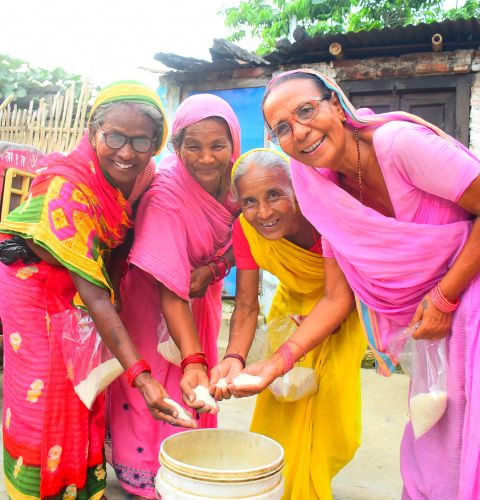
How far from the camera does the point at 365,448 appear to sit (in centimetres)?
353

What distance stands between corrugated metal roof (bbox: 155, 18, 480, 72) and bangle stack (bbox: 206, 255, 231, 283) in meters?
3.39

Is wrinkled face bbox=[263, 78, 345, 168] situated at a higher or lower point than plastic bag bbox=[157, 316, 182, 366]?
higher

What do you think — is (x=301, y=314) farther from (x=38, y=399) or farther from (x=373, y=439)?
(x=373, y=439)

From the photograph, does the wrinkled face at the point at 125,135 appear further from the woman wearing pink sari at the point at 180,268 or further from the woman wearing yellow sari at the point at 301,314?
A: the woman wearing yellow sari at the point at 301,314

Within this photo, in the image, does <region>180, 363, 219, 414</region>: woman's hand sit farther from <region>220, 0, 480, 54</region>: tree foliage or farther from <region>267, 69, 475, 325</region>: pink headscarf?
<region>220, 0, 480, 54</region>: tree foliage

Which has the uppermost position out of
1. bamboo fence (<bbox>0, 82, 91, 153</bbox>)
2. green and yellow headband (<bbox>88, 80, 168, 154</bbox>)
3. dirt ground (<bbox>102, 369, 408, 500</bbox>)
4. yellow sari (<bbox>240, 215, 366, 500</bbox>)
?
bamboo fence (<bbox>0, 82, 91, 153</bbox>)

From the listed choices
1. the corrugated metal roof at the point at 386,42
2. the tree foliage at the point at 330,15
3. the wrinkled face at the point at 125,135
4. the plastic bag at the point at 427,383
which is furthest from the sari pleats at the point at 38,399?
the tree foliage at the point at 330,15

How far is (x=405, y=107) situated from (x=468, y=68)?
2.14 feet

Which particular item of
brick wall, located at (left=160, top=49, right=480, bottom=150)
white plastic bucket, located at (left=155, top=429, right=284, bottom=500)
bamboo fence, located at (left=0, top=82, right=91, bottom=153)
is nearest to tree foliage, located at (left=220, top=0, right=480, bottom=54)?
brick wall, located at (left=160, top=49, right=480, bottom=150)

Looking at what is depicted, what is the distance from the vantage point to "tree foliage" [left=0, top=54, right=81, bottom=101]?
24.4 ft

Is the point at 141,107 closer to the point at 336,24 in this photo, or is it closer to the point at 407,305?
the point at 407,305

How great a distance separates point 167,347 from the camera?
2.52m

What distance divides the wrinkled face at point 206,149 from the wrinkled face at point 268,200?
163mm

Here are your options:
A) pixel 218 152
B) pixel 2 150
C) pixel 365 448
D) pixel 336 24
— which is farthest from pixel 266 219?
pixel 336 24
